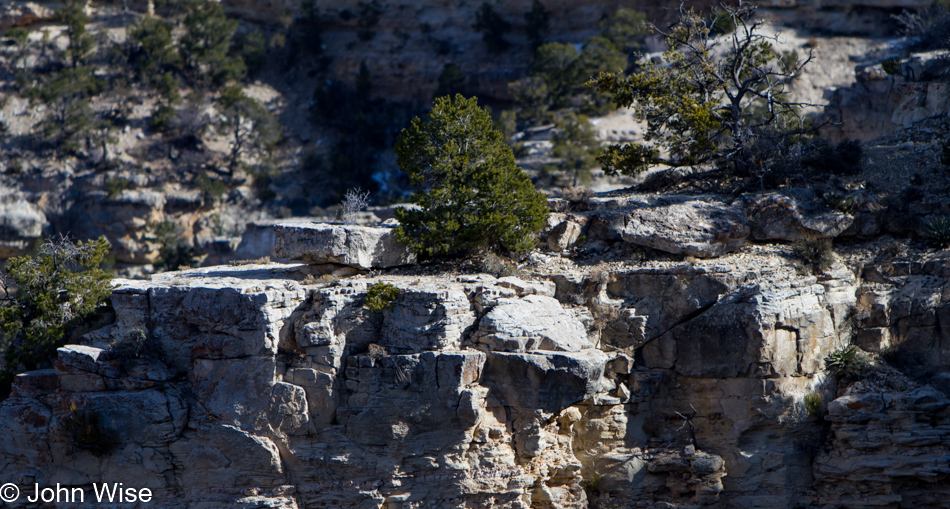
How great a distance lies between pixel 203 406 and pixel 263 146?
34.7 metres

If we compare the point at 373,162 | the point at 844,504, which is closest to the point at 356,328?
the point at 844,504

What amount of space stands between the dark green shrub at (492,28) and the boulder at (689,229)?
115ft

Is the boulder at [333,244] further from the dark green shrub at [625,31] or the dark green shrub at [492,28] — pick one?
the dark green shrub at [492,28]

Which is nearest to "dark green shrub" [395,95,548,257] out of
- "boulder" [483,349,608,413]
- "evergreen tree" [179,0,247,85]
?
"boulder" [483,349,608,413]

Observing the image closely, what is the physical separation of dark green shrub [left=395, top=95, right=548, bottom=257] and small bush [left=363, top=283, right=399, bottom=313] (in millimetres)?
2176

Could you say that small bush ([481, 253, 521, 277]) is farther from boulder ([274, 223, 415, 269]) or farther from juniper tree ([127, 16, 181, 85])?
juniper tree ([127, 16, 181, 85])

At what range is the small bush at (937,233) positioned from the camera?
62.1ft

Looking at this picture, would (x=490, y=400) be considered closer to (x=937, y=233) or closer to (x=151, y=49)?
(x=937, y=233)

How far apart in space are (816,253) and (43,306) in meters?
18.5

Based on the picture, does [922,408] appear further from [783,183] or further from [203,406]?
[203,406]

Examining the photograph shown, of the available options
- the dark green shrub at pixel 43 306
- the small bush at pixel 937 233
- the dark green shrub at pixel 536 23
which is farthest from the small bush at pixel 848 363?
the dark green shrub at pixel 536 23

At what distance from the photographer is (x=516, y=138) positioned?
44062 mm

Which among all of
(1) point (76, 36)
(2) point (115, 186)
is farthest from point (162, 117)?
(1) point (76, 36)

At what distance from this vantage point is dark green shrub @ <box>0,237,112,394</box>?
1855 cm
